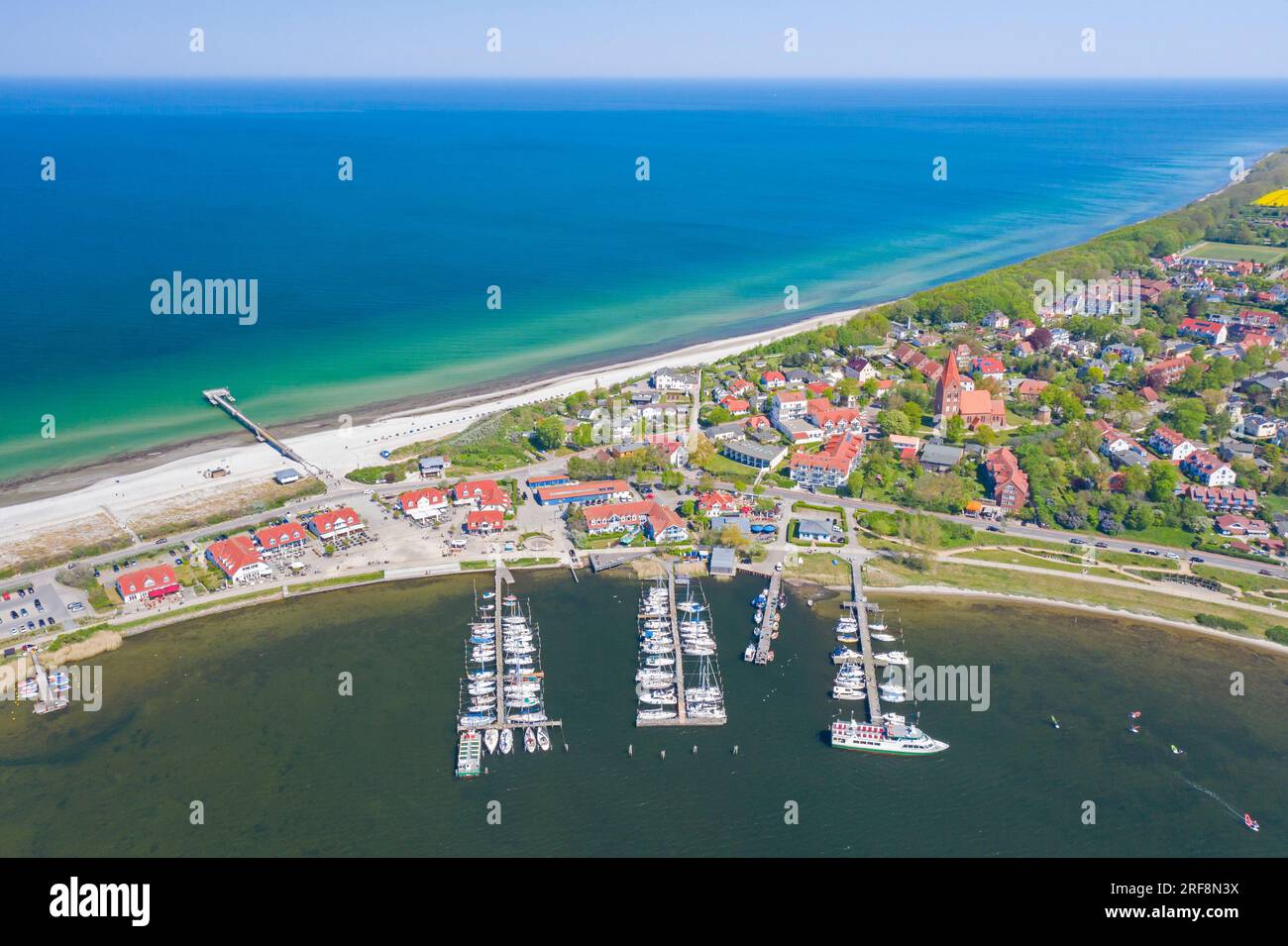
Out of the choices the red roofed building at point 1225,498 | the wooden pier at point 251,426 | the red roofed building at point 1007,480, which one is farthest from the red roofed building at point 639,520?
the red roofed building at point 1225,498

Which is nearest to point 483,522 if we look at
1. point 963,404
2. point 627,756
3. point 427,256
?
point 627,756

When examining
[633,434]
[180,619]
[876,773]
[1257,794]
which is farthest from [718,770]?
[633,434]

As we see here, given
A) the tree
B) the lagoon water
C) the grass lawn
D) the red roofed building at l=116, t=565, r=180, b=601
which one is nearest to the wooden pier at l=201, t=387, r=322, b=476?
the red roofed building at l=116, t=565, r=180, b=601

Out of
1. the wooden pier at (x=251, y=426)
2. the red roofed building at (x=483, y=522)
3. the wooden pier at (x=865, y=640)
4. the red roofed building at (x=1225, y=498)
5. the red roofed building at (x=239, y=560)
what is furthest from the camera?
the wooden pier at (x=251, y=426)

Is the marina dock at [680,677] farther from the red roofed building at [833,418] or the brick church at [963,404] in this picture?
the brick church at [963,404]

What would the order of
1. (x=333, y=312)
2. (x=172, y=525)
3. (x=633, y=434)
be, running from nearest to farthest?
(x=172, y=525) → (x=633, y=434) → (x=333, y=312)

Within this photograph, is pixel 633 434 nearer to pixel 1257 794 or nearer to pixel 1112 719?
pixel 1112 719

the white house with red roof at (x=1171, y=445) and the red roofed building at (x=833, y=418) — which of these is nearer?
the white house with red roof at (x=1171, y=445)

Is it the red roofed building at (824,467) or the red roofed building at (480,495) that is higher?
the red roofed building at (824,467)
